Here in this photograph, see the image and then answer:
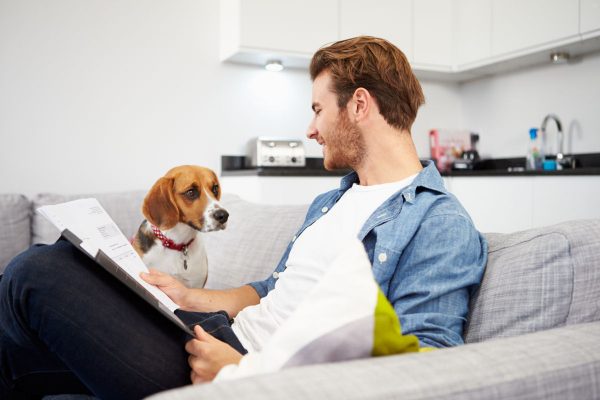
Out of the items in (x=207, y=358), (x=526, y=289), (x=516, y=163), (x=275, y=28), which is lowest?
(x=207, y=358)

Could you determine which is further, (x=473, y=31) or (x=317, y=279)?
(x=473, y=31)

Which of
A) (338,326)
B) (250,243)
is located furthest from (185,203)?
(338,326)

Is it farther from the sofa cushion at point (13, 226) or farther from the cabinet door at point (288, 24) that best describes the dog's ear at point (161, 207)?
the cabinet door at point (288, 24)

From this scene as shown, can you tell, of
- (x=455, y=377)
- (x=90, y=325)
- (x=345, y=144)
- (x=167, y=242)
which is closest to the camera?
(x=455, y=377)

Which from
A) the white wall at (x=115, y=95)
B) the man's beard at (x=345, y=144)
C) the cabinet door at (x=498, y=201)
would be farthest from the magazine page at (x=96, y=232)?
the cabinet door at (x=498, y=201)

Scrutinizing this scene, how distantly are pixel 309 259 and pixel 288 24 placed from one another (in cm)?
268

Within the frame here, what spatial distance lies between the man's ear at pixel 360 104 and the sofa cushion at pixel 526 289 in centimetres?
51

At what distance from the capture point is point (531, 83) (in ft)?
13.4

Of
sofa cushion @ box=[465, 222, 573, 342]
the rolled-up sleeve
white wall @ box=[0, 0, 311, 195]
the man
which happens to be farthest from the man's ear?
white wall @ box=[0, 0, 311, 195]

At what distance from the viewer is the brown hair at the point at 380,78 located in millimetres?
1440

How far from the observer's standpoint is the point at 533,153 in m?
Answer: 3.96

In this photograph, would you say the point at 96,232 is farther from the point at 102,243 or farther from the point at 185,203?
the point at 185,203

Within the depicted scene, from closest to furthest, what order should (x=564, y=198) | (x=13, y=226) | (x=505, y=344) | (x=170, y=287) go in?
(x=505, y=344) < (x=170, y=287) < (x=13, y=226) < (x=564, y=198)

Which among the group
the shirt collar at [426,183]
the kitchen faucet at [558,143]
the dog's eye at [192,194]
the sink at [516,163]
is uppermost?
the kitchen faucet at [558,143]
